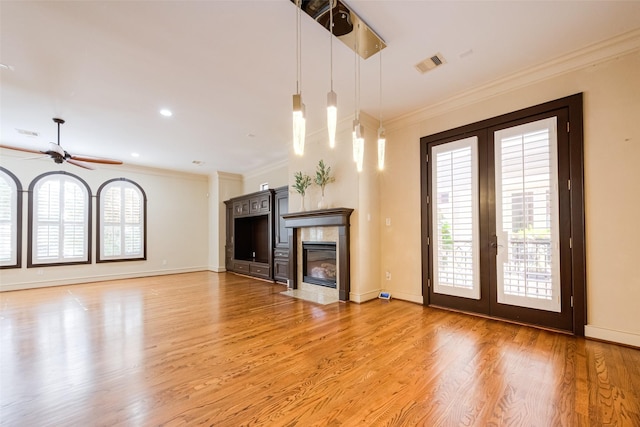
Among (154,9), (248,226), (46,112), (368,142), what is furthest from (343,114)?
(248,226)

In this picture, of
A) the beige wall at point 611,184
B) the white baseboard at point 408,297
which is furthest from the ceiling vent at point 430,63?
the white baseboard at point 408,297

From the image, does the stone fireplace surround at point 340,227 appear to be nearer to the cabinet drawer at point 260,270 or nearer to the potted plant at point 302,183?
the potted plant at point 302,183

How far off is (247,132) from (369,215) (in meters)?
2.76

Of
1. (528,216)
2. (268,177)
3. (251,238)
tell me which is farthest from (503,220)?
(251,238)

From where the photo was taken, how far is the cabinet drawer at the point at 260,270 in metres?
6.67

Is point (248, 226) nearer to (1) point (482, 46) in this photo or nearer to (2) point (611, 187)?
(1) point (482, 46)

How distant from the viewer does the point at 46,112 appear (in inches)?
164

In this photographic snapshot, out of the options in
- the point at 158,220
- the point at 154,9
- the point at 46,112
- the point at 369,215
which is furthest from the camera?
the point at 158,220

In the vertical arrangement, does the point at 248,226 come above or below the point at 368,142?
below

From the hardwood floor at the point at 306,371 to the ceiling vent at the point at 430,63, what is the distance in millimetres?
3024

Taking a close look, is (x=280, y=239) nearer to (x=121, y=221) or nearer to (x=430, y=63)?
(x=121, y=221)

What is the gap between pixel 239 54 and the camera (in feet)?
9.50

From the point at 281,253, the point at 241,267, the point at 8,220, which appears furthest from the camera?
the point at 241,267

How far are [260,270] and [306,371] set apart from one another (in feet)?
15.9
